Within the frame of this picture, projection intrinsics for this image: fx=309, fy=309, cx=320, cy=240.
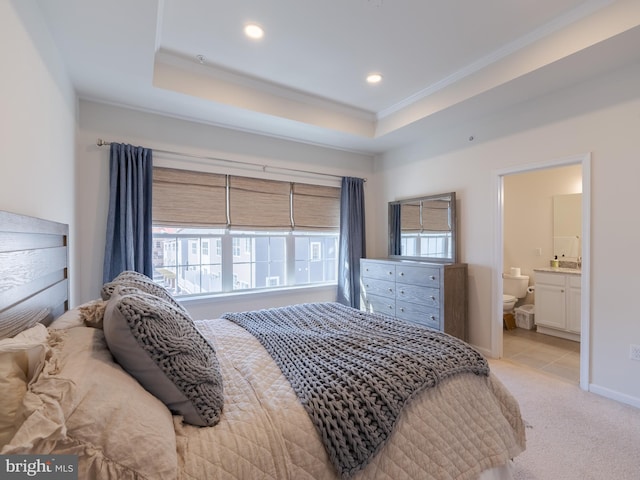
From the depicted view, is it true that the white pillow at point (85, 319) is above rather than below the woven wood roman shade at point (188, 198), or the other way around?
below

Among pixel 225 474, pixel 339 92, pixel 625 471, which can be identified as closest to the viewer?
pixel 225 474

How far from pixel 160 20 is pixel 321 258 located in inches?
121

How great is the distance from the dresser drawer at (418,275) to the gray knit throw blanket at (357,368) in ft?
4.48

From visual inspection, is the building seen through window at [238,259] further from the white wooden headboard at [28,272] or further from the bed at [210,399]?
the bed at [210,399]

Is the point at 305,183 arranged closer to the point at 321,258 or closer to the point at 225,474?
the point at 321,258

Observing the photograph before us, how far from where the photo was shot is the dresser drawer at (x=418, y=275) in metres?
3.26

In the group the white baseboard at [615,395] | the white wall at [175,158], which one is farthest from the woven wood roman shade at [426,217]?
the white baseboard at [615,395]

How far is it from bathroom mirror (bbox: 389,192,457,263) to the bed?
2.21 metres

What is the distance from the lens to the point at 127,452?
74 centimetres

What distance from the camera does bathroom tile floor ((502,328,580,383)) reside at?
2985mm

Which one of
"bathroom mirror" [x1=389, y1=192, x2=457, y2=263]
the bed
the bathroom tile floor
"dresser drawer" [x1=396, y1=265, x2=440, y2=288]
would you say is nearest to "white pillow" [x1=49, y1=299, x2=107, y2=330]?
the bed

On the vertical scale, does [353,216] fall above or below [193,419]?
above

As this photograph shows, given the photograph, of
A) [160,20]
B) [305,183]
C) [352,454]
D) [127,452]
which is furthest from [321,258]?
[127,452]

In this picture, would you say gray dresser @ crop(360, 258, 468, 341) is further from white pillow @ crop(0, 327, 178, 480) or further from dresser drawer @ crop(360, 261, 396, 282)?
white pillow @ crop(0, 327, 178, 480)
